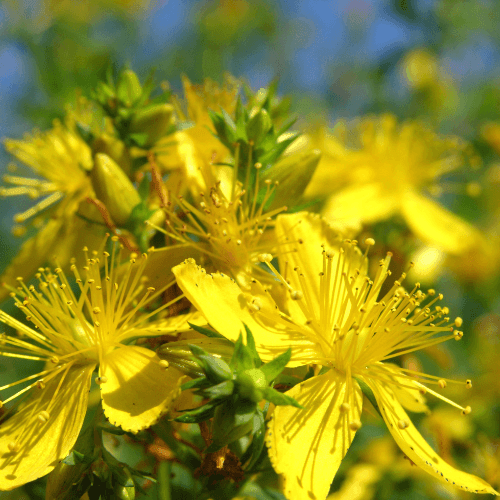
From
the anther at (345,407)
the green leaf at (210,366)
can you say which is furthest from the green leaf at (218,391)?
the anther at (345,407)

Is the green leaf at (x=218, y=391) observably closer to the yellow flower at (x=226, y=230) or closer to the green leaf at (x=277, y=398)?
the green leaf at (x=277, y=398)

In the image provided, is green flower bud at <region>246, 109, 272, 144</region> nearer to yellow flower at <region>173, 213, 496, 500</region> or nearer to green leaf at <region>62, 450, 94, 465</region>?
yellow flower at <region>173, 213, 496, 500</region>

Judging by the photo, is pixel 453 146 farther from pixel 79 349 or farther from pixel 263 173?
pixel 79 349

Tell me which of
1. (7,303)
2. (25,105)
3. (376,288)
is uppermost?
(25,105)

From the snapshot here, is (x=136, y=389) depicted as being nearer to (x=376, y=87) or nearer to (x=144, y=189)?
(x=144, y=189)

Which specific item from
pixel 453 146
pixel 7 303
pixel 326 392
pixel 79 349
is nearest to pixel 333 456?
pixel 326 392

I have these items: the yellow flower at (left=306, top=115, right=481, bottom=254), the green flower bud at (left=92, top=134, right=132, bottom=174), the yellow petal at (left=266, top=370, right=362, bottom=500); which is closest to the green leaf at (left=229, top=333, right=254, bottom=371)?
the yellow petal at (left=266, top=370, right=362, bottom=500)
